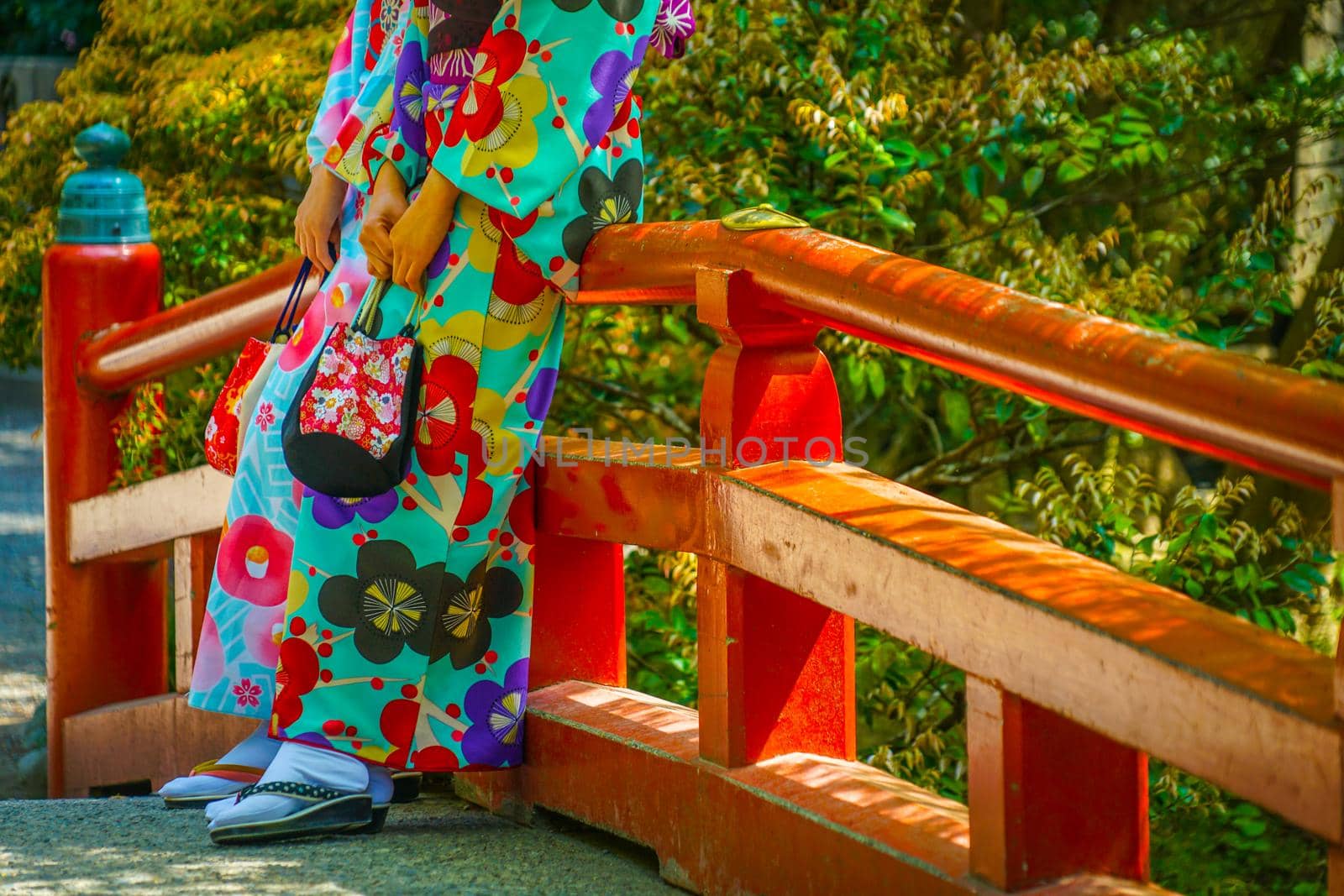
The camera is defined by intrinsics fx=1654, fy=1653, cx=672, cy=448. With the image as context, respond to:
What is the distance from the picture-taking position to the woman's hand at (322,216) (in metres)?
2.60

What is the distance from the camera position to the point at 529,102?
90.1 inches

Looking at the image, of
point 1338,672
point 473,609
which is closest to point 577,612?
point 473,609

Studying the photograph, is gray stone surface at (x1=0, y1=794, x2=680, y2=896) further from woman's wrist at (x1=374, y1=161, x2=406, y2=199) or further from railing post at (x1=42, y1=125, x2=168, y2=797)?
railing post at (x1=42, y1=125, x2=168, y2=797)

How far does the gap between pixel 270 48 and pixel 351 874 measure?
11.1 feet

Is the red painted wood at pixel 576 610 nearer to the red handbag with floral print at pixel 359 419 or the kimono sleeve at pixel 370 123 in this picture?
the red handbag with floral print at pixel 359 419

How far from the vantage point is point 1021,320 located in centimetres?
171

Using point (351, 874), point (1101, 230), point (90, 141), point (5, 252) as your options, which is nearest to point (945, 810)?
point (351, 874)

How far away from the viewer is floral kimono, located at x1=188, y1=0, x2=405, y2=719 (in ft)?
8.29

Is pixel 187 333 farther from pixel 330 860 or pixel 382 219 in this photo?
pixel 330 860

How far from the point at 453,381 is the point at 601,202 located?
0.34 meters

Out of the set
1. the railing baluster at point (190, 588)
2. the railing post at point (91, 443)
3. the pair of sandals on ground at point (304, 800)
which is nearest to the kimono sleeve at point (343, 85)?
the pair of sandals on ground at point (304, 800)

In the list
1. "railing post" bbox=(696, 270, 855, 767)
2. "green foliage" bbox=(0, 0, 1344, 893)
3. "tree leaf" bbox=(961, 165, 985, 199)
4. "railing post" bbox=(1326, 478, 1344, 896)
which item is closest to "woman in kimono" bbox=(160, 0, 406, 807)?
"railing post" bbox=(696, 270, 855, 767)

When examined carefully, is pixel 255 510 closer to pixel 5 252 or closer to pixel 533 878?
pixel 533 878

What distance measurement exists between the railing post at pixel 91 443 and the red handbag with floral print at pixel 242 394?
44.5 inches
